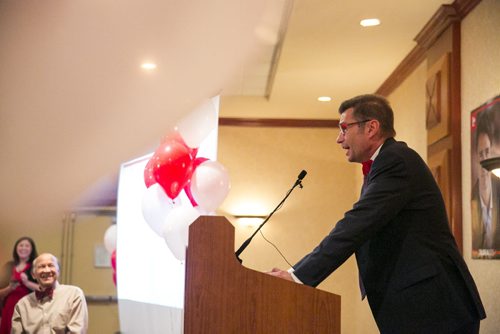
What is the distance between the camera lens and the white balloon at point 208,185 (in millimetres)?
4941

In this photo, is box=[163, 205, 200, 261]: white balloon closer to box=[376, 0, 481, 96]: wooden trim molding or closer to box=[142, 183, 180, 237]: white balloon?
box=[142, 183, 180, 237]: white balloon

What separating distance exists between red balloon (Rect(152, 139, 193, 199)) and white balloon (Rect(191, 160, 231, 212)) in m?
0.15

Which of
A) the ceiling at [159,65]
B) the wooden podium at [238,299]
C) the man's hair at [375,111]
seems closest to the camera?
the wooden podium at [238,299]

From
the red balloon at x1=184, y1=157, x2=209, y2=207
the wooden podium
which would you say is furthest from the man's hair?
the red balloon at x1=184, y1=157, x2=209, y2=207

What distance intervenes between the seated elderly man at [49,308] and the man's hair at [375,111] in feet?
9.69

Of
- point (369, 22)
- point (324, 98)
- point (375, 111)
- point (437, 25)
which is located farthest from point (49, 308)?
point (324, 98)

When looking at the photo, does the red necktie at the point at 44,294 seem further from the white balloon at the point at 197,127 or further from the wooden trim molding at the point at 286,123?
the wooden trim molding at the point at 286,123

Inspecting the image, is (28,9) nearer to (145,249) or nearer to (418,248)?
(145,249)

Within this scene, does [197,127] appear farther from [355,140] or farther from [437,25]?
[355,140]

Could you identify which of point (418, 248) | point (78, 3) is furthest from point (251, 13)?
point (418, 248)

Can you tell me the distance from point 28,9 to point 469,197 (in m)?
3.59

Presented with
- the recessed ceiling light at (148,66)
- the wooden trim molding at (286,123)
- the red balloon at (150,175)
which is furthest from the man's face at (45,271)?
the wooden trim molding at (286,123)

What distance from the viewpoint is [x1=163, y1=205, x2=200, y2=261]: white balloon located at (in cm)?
491

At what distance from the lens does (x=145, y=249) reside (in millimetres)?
7012
